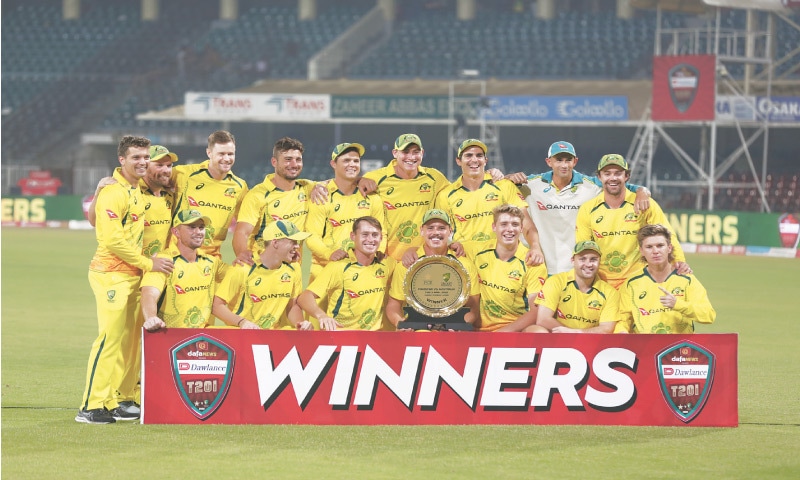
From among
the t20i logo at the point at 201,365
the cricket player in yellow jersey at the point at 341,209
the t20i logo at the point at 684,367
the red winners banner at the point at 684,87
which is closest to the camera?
the t20i logo at the point at 201,365

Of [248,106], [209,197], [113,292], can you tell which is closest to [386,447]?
[113,292]

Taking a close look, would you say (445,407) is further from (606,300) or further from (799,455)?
(799,455)

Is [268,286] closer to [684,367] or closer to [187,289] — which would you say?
[187,289]

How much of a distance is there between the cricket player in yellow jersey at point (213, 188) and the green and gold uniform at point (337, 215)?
0.73 m

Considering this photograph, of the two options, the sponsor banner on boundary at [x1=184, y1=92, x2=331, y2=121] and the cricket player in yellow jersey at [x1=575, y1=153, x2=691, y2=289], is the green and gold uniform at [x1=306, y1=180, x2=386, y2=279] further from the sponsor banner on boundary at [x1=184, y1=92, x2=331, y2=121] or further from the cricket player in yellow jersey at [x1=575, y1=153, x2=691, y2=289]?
the sponsor banner on boundary at [x1=184, y1=92, x2=331, y2=121]

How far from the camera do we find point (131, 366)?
33.2 ft

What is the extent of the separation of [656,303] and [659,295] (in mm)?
75

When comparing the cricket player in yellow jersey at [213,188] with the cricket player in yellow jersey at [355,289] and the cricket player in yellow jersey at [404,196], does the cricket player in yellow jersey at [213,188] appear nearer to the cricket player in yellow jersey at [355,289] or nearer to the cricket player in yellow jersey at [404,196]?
the cricket player in yellow jersey at [355,289]

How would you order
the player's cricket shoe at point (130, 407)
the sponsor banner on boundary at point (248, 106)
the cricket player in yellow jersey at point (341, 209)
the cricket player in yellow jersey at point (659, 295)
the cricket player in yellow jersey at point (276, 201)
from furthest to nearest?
the sponsor banner on boundary at point (248, 106), the cricket player in yellow jersey at point (341, 209), the cricket player in yellow jersey at point (276, 201), the player's cricket shoe at point (130, 407), the cricket player in yellow jersey at point (659, 295)

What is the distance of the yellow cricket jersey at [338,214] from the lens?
1102 centimetres

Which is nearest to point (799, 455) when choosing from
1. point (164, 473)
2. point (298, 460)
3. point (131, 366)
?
point (298, 460)

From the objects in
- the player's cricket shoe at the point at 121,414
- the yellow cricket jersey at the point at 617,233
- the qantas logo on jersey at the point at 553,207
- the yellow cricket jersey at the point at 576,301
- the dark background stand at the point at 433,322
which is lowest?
the player's cricket shoe at the point at 121,414

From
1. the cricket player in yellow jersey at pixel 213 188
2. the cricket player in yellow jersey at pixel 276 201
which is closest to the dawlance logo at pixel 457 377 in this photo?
the cricket player in yellow jersey at pixel 276 201

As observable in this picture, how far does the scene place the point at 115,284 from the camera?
984cm
